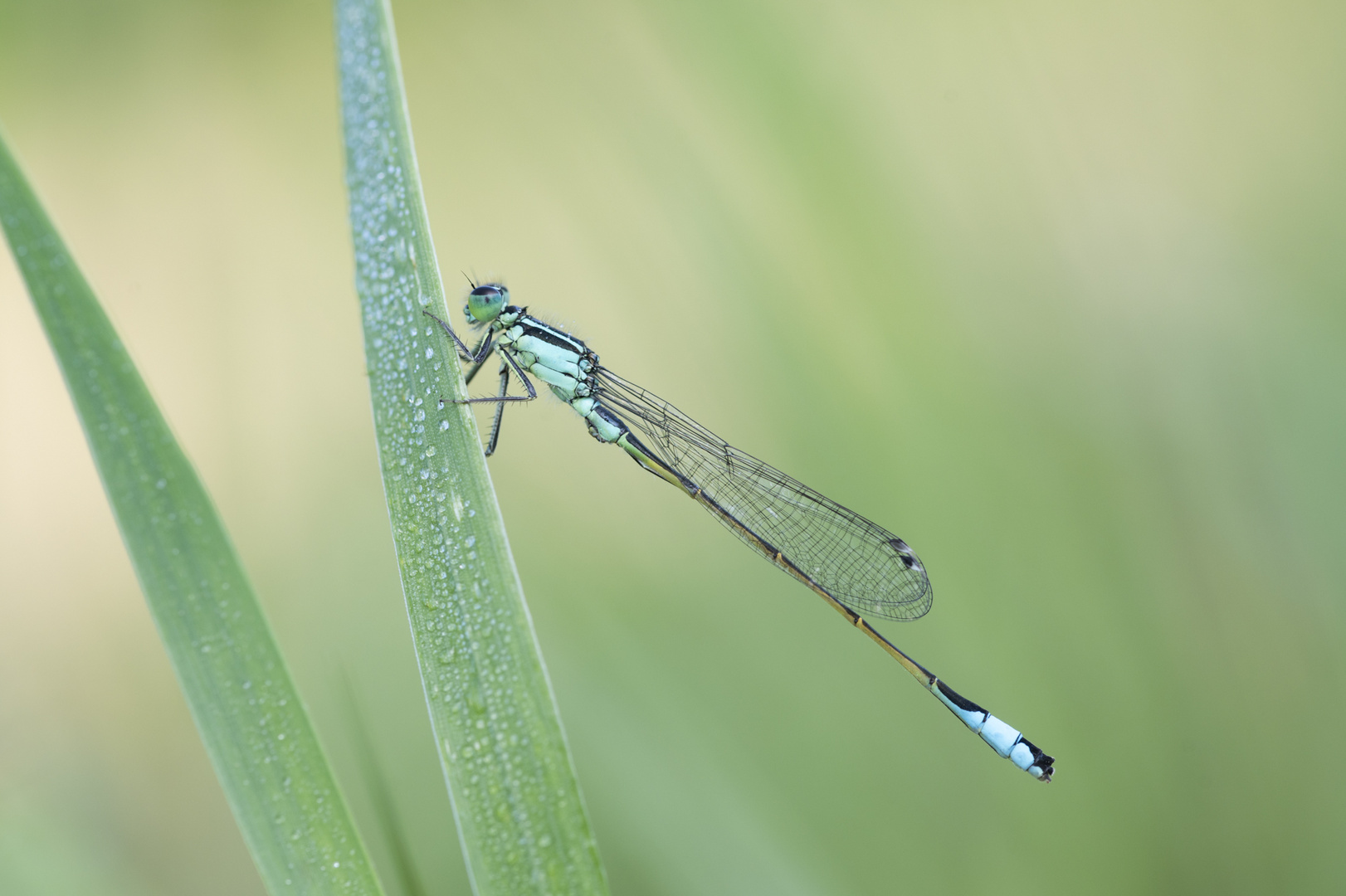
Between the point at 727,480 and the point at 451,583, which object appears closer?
the point at 451,583

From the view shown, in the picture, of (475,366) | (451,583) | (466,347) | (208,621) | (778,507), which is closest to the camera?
(208,621)

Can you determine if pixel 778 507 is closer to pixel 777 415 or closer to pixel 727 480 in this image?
pixel 727 480

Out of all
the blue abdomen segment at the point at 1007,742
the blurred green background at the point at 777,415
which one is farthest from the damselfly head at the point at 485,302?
the blue abdomen segment at the point at 1007,742

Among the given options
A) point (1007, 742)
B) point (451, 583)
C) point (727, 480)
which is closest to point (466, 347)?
point (451, 583)

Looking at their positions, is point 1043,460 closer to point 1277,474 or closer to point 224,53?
point 1277,474

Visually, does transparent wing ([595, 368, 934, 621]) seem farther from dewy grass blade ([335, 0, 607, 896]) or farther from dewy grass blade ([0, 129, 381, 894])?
dewy grass blade ([0, 129, 381, 894])

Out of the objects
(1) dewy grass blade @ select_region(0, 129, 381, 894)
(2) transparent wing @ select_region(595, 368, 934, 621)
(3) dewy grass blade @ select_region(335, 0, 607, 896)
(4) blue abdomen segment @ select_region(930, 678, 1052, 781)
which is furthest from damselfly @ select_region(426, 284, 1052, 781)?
(1) dewy grass blade @ select_region(0, 129, 381, 894)
